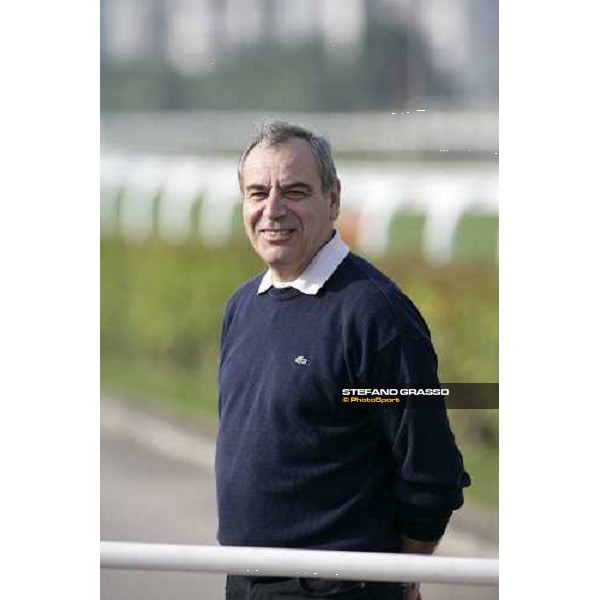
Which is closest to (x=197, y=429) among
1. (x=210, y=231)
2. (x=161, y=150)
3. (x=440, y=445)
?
(x=210, y=231)

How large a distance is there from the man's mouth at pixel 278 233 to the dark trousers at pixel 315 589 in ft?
2.02

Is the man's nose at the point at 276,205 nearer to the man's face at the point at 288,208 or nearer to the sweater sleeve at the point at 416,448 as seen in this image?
the man's face at the point at 288,208

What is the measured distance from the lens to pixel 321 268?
2.10 m

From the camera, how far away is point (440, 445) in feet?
6.77

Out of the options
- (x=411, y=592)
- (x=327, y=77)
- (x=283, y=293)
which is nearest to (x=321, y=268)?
(x=283, y=293)

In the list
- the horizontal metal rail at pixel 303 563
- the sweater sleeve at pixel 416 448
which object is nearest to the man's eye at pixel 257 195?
the sweater sleeve at pixel 416 448

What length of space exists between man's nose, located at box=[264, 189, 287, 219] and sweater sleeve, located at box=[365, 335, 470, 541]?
314mm

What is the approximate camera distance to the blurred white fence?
2252 mm

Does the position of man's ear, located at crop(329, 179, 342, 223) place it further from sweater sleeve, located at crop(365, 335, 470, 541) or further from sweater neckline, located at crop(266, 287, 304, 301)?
sweater sleeve, located at crop(365, 335, 470, 541)

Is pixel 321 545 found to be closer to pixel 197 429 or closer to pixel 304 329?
pixel 304 329

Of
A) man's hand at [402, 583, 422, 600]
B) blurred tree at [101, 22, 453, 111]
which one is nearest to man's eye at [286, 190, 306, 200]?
blurred tree at [101, 22, 453, 111]
